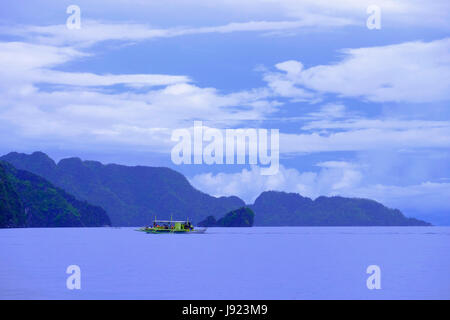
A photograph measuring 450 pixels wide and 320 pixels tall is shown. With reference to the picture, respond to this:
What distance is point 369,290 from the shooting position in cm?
3606

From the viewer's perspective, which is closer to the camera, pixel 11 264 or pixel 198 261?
pixel 11 264
